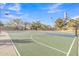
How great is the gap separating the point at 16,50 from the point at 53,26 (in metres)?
0.47

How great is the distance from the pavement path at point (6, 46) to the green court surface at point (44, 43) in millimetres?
48

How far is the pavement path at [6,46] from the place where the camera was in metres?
2.53

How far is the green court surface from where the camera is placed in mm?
2510

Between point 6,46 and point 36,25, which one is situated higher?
point 36,25

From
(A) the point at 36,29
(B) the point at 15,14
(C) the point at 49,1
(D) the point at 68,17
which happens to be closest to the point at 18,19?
(B) the point at 15,14

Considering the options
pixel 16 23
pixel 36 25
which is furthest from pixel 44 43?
pixel 16 23

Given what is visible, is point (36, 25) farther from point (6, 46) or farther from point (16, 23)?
point (6, 46)

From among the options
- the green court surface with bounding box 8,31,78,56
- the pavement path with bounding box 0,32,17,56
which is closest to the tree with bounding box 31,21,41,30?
the green court surface with bounding box 8,31,78,56

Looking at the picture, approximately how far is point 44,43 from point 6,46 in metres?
0.41

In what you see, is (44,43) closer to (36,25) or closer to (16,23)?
(36,25)

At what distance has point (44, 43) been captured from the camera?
2553 millimetres

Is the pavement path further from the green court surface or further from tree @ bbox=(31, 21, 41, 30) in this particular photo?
tree @ bbox=(31, 21, 41, 30)

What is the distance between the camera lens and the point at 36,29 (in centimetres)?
254

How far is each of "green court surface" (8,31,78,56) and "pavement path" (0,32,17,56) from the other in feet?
0.16
